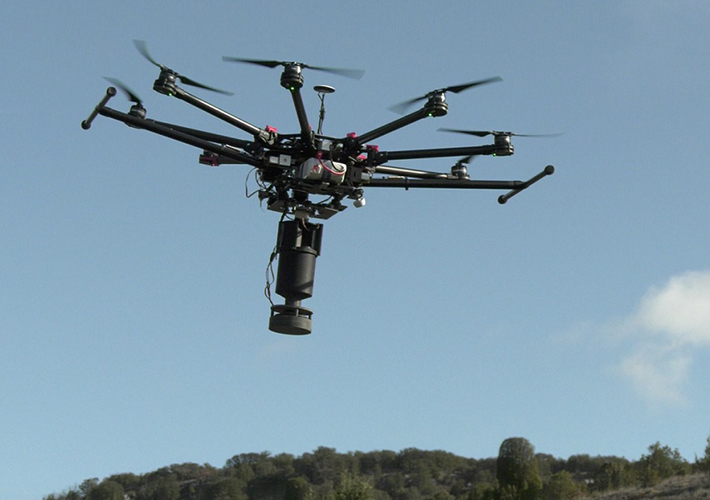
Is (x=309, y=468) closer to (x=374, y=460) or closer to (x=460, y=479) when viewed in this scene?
(x=374, y=460)

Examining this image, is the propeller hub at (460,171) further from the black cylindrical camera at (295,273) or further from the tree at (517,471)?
the tree at (517,471)

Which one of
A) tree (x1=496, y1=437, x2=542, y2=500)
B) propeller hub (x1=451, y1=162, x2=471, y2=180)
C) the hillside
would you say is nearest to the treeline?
tree (x1=496, y1=437, x2=542, y2=500)

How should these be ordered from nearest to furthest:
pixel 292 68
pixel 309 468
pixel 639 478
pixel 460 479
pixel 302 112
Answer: pixel 292 68 < pixel 302 112 < pixel 639 478 < pixel 460 479 < pixel 309 468

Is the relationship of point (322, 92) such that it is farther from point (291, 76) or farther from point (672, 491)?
point (672, 491)

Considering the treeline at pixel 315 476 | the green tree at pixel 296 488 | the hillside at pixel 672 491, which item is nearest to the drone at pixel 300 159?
the hillside at pixel 672 491

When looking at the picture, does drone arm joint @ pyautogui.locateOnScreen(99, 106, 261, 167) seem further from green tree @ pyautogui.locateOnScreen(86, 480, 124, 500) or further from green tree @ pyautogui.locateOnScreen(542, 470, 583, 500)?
green tree @ pyautogui.locateOnScreen(86, 480, 124, 500)

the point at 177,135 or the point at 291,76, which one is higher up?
the point at 291,76

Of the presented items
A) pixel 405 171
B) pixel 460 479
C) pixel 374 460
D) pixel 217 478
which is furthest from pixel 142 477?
pixel 405 171

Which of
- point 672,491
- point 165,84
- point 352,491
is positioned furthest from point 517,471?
point 165,84
